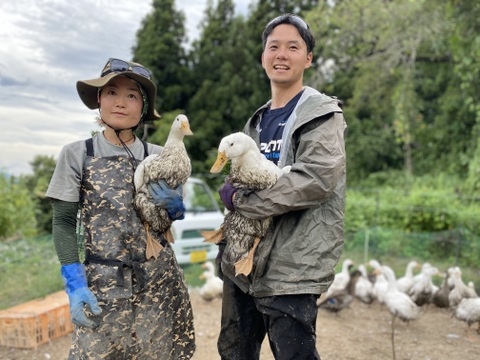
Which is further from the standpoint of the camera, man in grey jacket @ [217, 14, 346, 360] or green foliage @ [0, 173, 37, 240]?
green foliage @ [0, 173, 37, 240]

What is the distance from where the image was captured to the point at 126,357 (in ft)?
7.99

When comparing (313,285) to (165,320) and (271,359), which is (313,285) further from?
A: (271,359)

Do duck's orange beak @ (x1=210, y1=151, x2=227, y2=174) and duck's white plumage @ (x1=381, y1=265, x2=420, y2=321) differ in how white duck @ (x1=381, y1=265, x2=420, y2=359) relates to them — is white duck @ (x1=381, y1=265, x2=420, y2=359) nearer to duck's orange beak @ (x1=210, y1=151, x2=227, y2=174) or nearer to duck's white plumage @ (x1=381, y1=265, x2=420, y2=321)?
duck's white plumage @ (x1=381, y1=265, x2=420, y2=321)

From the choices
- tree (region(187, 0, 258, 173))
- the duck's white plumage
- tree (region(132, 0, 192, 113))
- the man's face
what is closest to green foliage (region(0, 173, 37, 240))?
the duck's white plumage

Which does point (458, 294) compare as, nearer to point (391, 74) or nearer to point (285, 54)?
point (285, 54)

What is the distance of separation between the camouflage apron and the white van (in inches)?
185

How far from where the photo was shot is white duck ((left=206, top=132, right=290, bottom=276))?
2.36 metres

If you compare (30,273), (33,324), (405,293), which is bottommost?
(405,293)

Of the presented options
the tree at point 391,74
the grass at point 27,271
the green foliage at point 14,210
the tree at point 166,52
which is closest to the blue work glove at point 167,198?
the grass at point 27,271

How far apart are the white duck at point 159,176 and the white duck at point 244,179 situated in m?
0.22

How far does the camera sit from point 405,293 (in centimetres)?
682

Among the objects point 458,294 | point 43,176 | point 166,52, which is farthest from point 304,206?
point 166,52

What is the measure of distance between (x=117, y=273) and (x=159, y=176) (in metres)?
0.53

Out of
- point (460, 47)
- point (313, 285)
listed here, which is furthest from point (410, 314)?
point (460, 47)
